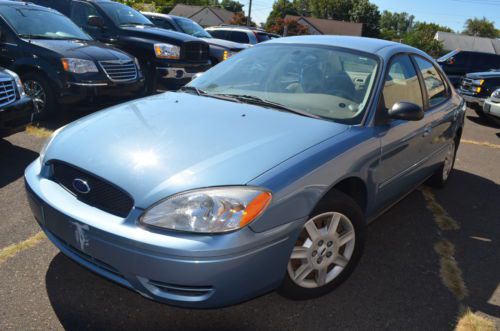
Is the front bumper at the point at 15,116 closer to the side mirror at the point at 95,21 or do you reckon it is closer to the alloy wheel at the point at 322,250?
the alloy wheel at the point at 322,250

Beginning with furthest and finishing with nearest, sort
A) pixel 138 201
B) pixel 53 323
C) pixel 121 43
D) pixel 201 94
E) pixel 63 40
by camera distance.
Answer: pixel 121 43, pixel 63 40, pixel 201 94, pixel 53 323, pixel 138 201

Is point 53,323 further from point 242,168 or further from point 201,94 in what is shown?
point 201,94

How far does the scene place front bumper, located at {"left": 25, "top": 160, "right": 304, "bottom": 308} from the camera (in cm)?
212

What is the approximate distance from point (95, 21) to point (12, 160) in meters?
4.52

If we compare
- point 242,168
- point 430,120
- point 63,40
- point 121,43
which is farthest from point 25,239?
point 121,43

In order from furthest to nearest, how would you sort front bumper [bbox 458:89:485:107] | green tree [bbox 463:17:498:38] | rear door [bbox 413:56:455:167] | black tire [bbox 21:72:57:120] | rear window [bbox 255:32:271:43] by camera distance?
1. green tree [bbox 463:17:498:38]
2. rear window [bbox 255:32:271:43]
3. front bumper [bbox 458:89:485:107]
4. black tire [bbox 21:72:57:120]
5. rear door [bbox 413:56:455:167]

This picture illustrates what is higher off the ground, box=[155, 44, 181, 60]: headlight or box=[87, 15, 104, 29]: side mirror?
box=[87, 15, 104, 29]: side mirror

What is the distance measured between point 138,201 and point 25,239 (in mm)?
1534

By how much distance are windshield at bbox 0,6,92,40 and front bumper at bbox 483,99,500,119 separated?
7.60 m

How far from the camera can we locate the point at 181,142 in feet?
8.61

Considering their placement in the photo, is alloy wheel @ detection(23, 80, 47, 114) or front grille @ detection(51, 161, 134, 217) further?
alloy wheel @ detection(23, 80, 47, 114)

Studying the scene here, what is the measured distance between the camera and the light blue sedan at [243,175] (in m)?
2.19

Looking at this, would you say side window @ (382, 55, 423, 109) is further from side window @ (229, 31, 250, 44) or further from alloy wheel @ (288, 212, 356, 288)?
side window @ (229, 31, 250, 44)

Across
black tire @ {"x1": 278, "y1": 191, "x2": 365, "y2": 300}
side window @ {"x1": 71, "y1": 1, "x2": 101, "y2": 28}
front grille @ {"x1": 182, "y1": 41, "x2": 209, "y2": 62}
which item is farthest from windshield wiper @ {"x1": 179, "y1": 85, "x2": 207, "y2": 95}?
side window @ {"x1": 71, "y1": 1, "x2": 101, "y2": 28}
